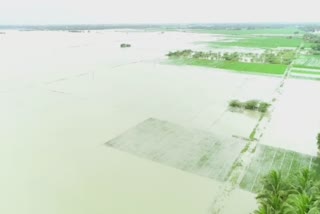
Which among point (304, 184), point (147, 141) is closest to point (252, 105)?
point (147, 141)

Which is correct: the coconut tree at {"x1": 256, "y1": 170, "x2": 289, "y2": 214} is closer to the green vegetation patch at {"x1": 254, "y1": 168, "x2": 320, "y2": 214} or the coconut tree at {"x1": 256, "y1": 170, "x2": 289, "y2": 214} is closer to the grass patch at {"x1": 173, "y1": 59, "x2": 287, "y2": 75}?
the green vegetation patch at {"x1": 254, "y1": 168, "x2": 320, "y2": 214}

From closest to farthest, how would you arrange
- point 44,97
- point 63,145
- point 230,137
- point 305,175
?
1. point 305,175
2. point 63,145
3. point 230,137
4. point 44,97

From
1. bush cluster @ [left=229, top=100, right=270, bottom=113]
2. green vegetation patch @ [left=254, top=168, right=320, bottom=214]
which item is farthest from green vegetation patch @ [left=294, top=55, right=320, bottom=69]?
green vegetation patch @ [left=254, top=168, right=320, bottom=214]

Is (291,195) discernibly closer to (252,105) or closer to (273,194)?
(273,194)

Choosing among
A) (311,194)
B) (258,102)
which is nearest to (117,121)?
(258,102)

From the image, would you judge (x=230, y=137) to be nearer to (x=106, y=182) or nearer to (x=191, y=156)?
(x=191, y=156)

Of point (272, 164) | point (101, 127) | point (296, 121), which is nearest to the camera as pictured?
point (272, 164)
